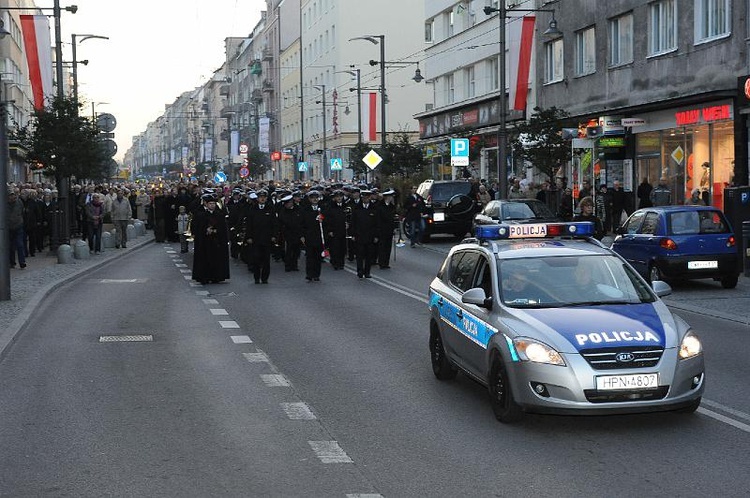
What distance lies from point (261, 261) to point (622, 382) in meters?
15.8

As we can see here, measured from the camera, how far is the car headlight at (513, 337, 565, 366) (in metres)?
8.71

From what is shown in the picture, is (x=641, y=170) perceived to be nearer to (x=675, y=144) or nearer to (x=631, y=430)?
(x=675, y=144)

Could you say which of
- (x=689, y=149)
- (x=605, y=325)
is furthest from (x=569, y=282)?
(x=689, y=149)

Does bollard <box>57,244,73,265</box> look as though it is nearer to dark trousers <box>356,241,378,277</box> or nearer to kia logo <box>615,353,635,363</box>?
dark trousers <box>356,241,378,277</box>

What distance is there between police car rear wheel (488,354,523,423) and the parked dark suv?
88.9 ft

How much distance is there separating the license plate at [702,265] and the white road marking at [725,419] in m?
11.0

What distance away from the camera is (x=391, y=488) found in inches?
284

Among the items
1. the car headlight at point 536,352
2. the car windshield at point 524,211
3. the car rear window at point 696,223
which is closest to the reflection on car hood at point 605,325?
the car headlight at point 536,352

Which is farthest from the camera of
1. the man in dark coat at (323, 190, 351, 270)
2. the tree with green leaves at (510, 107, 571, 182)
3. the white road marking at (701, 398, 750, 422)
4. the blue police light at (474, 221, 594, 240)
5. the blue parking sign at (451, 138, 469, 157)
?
the blue parking sign at (451, 138, 469, 157)

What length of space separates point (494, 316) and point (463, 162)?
1293 inches

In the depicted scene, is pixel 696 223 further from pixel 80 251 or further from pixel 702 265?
pixel 80 251

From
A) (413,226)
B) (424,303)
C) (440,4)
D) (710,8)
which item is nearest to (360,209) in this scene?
(424,303)

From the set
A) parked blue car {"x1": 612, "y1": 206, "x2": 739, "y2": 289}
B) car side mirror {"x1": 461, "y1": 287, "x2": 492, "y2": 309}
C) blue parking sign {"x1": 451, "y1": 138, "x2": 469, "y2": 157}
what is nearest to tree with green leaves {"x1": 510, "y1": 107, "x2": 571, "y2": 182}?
blue parking sign {"x1": 451, "y1": 138, "x2": 469, "y2": 157}

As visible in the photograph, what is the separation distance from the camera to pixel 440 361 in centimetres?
1134
